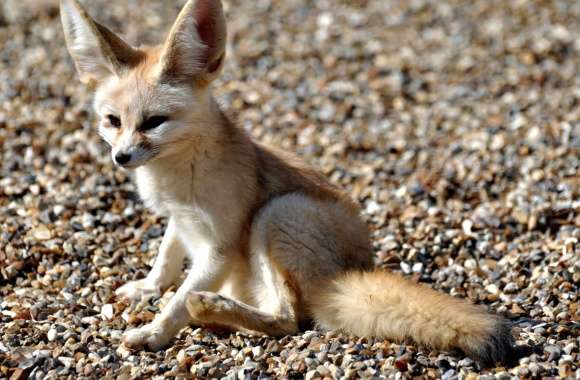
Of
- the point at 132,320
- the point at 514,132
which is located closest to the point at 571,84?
the point at 514,132

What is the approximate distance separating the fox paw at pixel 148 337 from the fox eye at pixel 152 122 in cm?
120

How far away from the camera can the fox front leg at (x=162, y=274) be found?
548 centimetres

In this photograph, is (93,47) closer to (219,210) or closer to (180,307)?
(219,210)

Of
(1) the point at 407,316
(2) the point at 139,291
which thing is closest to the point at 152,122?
(2) the point at 139,291

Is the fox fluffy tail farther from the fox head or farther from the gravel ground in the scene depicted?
the fox head

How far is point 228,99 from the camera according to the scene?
29.2 ft

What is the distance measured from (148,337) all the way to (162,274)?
89 centimetres

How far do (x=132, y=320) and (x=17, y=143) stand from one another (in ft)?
10.8

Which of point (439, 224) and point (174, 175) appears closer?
point (174, 175)

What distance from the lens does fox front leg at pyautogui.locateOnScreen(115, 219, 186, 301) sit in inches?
216

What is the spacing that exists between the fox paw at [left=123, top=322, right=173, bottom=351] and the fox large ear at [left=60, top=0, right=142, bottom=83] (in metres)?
1.58

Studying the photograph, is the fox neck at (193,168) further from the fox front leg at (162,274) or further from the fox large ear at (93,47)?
the fox large ear at (93,47)

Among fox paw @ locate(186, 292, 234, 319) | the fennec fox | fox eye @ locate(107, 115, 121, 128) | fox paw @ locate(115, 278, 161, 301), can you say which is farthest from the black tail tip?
fox eye @ locate(107, 115, 121, 128)

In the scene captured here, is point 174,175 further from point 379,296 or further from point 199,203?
point 379,296
